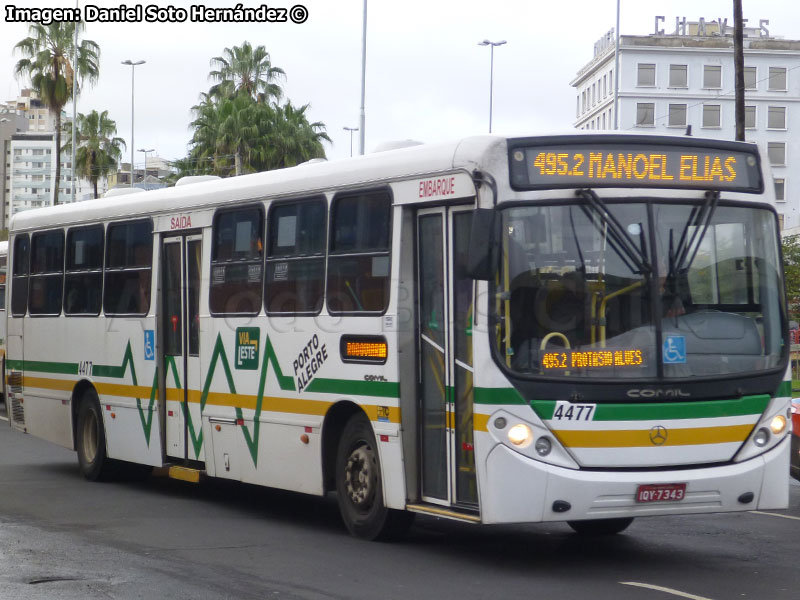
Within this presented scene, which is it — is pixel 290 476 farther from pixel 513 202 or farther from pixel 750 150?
pixel 750 150

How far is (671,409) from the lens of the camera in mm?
9289

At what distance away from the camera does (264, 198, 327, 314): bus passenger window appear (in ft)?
37.7

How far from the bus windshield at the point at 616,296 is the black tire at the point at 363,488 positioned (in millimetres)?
1923

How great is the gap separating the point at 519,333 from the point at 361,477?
2259mm

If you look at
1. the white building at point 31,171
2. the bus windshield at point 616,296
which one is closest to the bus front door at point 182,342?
the bus windshield at point 616,296

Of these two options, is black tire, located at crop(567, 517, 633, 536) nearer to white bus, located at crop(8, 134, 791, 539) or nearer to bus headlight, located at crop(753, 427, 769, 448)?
white bus, located at crop(8, 134, 791, 539)

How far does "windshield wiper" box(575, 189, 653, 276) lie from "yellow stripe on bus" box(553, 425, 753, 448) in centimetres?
108

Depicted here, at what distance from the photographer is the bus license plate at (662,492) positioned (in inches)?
361

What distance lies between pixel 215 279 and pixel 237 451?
1671 millimetres

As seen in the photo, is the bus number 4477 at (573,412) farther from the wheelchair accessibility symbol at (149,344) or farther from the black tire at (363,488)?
the wheelchair accessibility symbol at (149,344)

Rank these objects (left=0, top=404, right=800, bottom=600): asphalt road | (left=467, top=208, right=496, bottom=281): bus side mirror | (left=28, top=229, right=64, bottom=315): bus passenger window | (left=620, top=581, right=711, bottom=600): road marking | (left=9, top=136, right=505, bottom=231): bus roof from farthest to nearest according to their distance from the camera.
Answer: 1. (left=28, top=229, right=64, bottom=315): bus passenger window
2. (left=9, top=136, right=505, bottom=231): bus roof
3. (left=467, top=208, right=496, bottom=281): bus side mirror
4. (left=0, top=404, right=800, bottom=600): asphalt road
5. (left=620, top=581, right=711, bottom=600): road marking

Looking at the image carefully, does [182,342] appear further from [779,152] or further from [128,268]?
[779,152]

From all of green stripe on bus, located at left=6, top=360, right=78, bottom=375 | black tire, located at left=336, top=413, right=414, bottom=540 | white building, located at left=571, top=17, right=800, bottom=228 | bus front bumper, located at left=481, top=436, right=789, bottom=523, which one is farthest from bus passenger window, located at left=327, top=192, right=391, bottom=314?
white building, located at left=571, top=17, right=800, bottom=228

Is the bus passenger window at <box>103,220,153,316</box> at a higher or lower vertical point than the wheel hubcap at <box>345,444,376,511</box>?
higher
